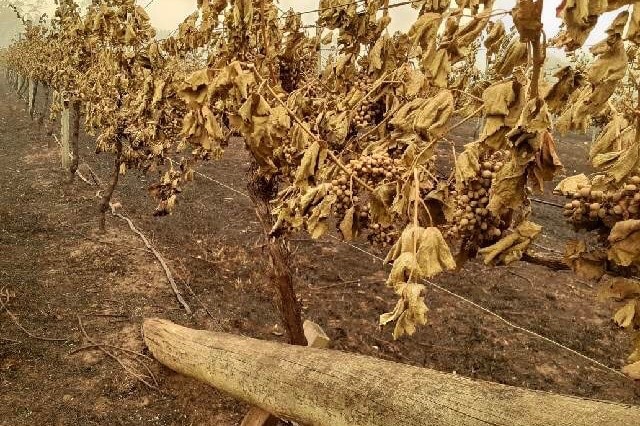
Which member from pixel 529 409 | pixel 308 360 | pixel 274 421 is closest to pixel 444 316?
pixel 274 421

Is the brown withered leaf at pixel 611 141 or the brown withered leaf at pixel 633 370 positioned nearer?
the brown withered leaf at pixel 633 370

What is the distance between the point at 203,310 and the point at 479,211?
199 inches

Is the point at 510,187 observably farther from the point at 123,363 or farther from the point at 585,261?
the point at 123,363

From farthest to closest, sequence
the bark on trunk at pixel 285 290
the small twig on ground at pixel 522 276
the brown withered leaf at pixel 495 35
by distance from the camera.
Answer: the small twig on ground at pixel 522 276 → the bark on trunk at pixel 285 290 → the brown withered leaf at pixel 495 35

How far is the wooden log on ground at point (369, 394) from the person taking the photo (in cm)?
173

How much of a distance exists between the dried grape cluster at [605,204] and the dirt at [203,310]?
127 inches

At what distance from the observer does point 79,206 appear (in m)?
9.48

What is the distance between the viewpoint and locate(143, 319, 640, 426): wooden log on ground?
173 cm

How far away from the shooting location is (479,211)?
67.6 inches

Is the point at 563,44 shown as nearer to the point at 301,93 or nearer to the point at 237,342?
the point at 301,93

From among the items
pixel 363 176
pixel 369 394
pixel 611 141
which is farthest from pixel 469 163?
pixel 369 394

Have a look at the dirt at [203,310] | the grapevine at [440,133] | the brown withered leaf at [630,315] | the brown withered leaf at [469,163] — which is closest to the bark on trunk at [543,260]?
the grapevine at [440,133]

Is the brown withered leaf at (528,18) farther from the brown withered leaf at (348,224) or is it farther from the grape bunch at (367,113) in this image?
the grape bunch at (367,113)

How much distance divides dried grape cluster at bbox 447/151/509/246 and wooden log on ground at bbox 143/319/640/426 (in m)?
0.60
